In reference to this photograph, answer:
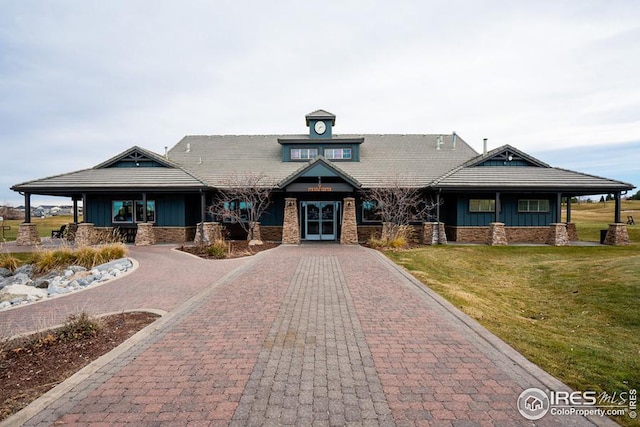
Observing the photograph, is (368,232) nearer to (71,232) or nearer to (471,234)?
(471,234)

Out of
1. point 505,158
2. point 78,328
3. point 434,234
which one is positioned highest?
point 505,158

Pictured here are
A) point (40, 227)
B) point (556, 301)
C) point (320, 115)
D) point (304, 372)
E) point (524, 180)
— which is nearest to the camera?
point (304, 372)

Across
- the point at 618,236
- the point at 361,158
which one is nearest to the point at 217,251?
the point at 361,158

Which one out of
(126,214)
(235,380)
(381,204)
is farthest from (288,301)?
(126,214)

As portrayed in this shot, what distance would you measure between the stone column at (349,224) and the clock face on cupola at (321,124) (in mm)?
7173

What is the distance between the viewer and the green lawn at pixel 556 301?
512 centimetres

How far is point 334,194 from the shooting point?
70.9 ft

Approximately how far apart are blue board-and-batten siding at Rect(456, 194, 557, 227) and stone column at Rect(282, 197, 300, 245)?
10012 millimetres

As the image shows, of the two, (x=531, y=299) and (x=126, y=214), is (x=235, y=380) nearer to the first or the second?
(x=531, y=299)

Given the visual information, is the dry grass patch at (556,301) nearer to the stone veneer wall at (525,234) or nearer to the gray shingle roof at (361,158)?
the stone veneer wall at (525,234)

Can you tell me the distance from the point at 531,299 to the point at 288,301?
24.2 feet

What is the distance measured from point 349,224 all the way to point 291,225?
135 inches

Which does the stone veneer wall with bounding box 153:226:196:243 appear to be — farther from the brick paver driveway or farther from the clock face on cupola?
the brick paver driveway

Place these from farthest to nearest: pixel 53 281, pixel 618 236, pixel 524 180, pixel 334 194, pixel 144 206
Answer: pixel 334 194, pixel 144 206, pixel 524 180, pixel 618 236, pixel 53 281
